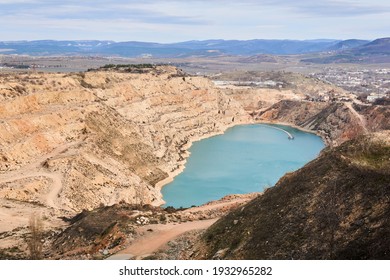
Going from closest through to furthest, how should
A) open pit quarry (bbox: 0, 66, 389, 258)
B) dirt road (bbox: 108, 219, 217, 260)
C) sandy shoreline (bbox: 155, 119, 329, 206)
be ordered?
dirt road (bbox: 108, 219, 217, 260) → open pit quarry (bbox: 0, 66, 389, 258) → sandy shoreline (bbox: 155, 119, 329, 206)

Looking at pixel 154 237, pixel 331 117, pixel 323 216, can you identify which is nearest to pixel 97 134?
pixel 154 237

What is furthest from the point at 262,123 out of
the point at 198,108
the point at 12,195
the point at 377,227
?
the point at 377,227

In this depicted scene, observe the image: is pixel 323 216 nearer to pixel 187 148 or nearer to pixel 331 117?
pixel 187 148

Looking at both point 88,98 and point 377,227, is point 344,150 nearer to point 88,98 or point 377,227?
point 377,227

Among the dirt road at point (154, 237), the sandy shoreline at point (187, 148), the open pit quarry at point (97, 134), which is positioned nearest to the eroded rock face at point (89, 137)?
the open pit quarry at point (97, 134)

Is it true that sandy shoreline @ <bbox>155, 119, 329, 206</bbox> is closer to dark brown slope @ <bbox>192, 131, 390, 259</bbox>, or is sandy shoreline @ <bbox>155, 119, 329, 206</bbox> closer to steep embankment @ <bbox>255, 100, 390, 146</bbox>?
steep embankment @ <bbox>255, 100, 390, 146</bbox>

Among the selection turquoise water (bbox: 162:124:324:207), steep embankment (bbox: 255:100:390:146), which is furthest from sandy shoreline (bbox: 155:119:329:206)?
steep embankment (bbox: 255:100:390:146)

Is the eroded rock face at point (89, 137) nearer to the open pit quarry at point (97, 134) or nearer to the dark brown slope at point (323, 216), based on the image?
the open pit quarry at point (97, 134)
